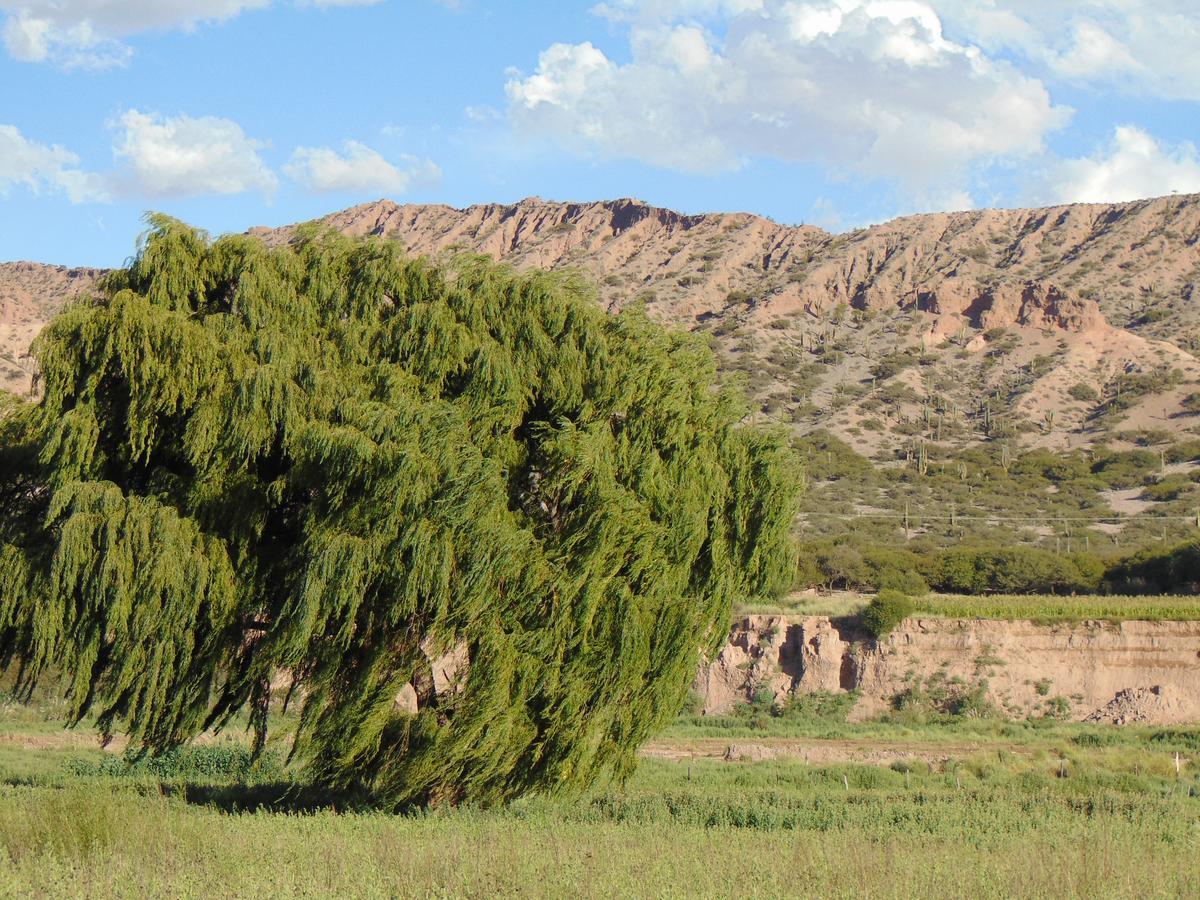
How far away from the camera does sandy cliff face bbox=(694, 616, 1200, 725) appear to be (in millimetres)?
44625

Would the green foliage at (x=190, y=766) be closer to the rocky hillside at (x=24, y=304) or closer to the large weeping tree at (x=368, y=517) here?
the large weeping tree at (x=368, y=517)

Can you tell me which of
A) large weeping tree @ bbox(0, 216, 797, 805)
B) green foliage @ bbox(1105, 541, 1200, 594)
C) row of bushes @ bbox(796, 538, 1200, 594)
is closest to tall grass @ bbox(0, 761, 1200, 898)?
large weeping tree @ bbox(0, 216, 797, 805)

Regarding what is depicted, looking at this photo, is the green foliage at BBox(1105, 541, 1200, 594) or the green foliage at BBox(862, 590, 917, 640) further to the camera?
the green foliage at BBox(1105, 541, 1200, 594)

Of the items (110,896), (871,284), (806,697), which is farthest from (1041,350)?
(110,896)

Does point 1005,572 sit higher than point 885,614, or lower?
higher

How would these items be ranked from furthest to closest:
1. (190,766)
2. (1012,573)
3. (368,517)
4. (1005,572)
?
(1005,572) < (1012,573) < (190,766) < (368,517)

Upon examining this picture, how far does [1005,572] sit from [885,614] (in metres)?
14.6

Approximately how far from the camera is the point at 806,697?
46.9 m

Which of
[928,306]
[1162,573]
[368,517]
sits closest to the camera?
[368,517]

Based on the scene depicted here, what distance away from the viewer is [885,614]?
46.8m

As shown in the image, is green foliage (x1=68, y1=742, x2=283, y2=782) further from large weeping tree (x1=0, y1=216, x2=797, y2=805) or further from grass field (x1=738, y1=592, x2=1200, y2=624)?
grass field (x1=738, y1=592, x2=1200, y2=624)

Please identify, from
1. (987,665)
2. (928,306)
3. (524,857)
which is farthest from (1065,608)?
(928,306)

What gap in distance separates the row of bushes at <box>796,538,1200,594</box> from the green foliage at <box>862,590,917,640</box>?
8.60 metres

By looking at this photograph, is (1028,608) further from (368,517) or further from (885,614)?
(368,517)
